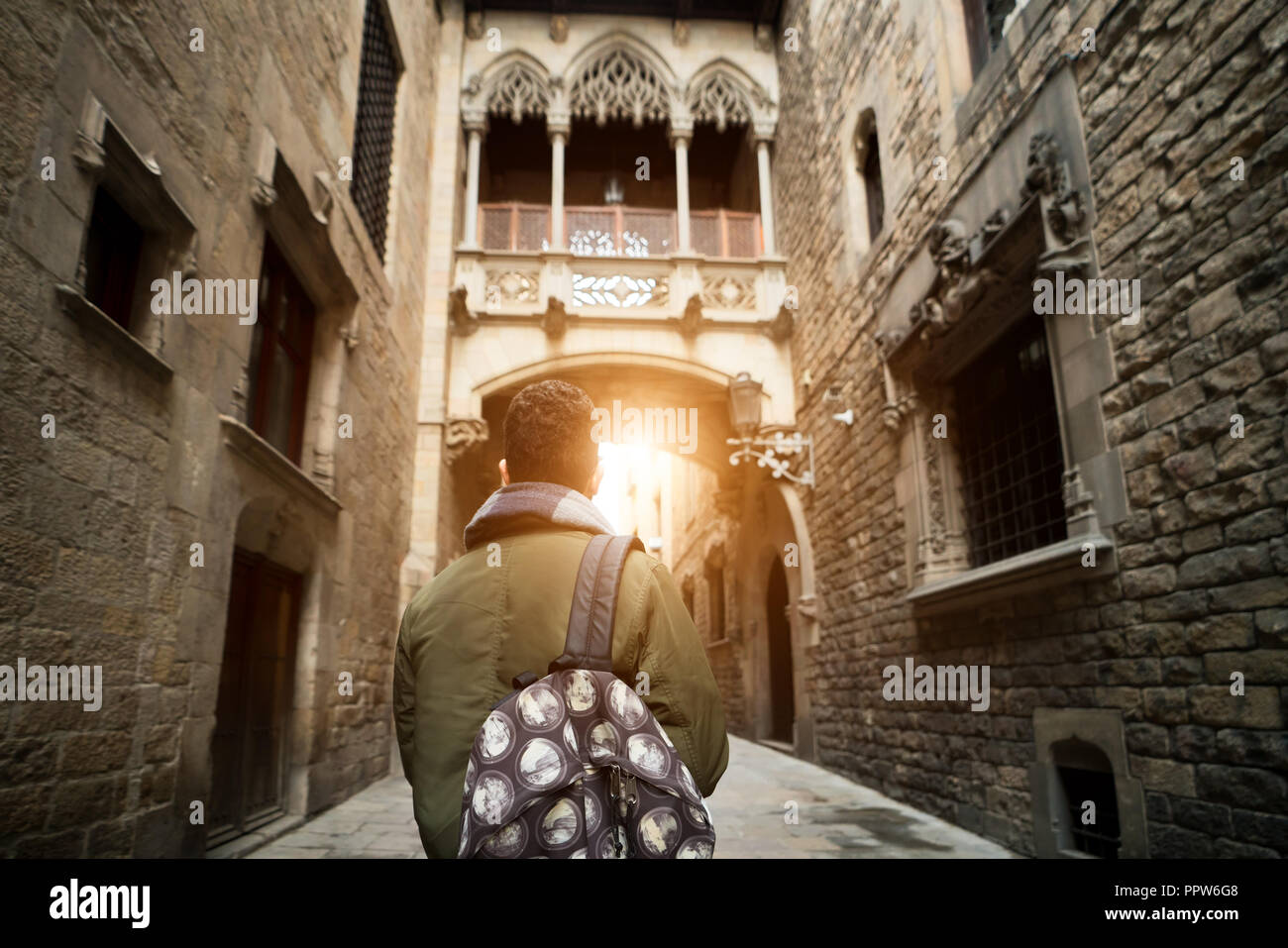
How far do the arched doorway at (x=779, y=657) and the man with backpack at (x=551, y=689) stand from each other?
999 centimetres

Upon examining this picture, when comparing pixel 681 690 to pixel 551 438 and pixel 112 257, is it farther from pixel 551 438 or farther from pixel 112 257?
pixel 112 257

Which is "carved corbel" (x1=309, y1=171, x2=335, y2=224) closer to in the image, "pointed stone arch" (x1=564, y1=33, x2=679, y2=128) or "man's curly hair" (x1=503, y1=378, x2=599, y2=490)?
"man's curly hair" (x1=503, y1=378, x2=599, y2=490)

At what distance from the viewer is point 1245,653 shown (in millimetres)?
3287

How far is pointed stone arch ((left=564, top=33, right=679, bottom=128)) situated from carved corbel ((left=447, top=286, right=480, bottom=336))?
132 inches

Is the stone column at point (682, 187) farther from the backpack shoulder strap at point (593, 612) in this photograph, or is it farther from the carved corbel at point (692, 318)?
the backpack shoulder strap at point (593, 612)

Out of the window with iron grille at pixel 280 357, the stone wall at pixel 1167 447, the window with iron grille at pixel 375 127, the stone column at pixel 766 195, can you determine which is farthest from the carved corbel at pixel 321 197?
the stone column at pixel 766 195

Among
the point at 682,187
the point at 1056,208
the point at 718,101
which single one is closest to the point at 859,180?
the point at 682,187

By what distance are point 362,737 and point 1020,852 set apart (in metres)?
5.42

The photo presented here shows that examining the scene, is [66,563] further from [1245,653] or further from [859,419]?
[859,419]

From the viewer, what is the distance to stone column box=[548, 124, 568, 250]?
1075cm

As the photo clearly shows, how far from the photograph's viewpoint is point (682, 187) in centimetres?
1112

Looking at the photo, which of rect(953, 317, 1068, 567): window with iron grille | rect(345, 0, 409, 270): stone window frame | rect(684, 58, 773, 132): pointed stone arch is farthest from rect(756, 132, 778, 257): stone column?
rect(953, 317, 1068, 567): window with iron grille

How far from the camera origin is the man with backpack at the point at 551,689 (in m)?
1.31

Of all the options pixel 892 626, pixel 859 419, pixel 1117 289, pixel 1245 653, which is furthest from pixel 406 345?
pixel 1245 653
